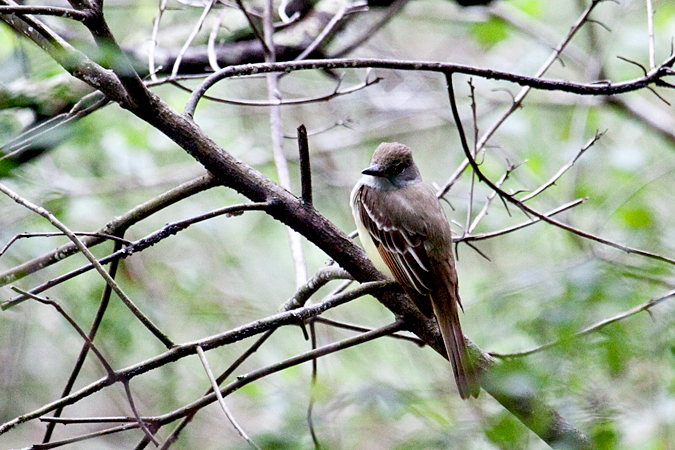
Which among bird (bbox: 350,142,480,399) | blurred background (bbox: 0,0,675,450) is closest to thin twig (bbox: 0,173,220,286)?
blurred background (bbox: 0,0,675,450)

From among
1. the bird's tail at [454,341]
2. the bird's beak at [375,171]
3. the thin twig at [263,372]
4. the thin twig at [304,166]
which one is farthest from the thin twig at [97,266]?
the bird's beak at [375,171]

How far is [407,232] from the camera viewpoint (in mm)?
3686

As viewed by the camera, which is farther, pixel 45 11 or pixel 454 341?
pixel 454 341

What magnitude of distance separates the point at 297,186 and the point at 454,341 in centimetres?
470

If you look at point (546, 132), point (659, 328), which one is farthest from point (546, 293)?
point (546, 132)

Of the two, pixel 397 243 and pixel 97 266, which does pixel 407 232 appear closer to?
pixel 397 243

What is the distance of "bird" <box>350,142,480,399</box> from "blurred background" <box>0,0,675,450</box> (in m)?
0.26

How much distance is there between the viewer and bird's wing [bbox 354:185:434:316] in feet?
10.5

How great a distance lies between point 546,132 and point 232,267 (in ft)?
13.3

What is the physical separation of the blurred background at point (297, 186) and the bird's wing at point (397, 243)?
338mm

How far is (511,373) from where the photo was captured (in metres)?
1.29

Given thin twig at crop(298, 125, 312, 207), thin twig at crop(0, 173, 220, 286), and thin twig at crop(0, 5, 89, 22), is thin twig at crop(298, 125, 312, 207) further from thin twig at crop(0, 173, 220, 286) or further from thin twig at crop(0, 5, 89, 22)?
thin twig at crop(0, 5, 89, 22)

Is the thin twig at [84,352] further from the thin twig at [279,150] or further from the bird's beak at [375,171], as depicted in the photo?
the bird's beak at [375,171]

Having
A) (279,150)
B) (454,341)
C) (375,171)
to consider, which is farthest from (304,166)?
(375,171)
